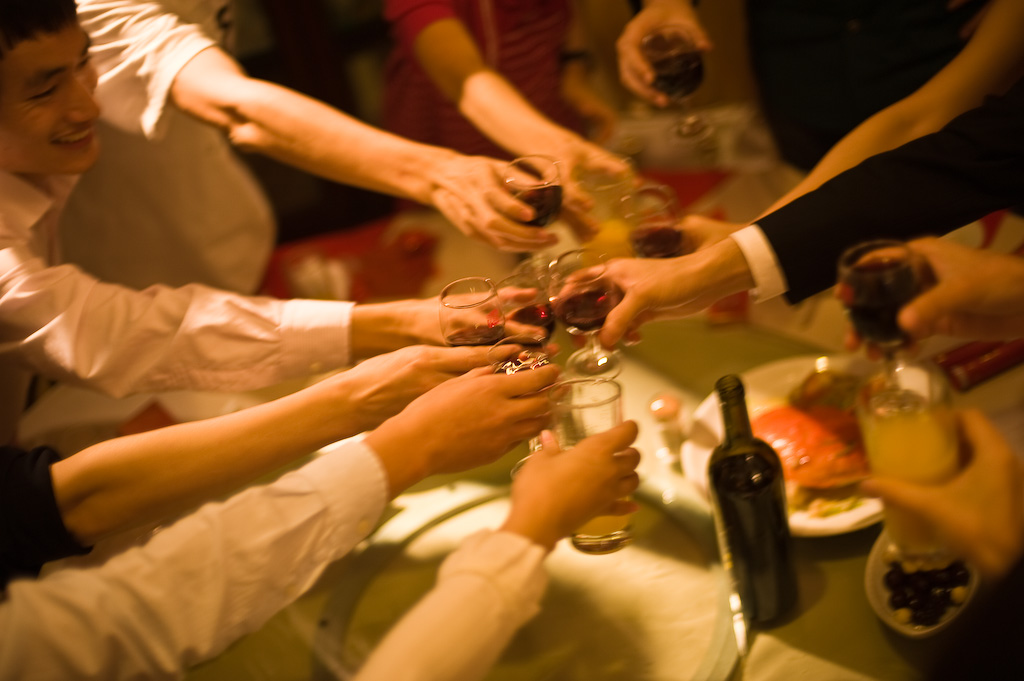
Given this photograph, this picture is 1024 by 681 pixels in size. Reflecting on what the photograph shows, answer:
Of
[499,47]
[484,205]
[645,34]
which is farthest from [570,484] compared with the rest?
[499,47]

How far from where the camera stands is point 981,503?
725 millimetres

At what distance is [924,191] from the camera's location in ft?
3.70

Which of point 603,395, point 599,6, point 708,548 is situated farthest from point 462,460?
point 599,6

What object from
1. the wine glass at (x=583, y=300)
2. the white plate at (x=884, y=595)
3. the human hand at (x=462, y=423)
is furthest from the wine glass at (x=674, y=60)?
the white plate at (x=884, y=595)

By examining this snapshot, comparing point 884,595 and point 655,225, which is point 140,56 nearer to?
point 655,225

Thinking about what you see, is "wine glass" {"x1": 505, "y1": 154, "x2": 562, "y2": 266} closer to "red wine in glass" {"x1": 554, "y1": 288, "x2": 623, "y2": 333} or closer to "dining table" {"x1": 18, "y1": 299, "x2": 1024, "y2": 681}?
"red wine in glass" {"x1": 554, "y1": 288, "x2": 623, "y2": 333}

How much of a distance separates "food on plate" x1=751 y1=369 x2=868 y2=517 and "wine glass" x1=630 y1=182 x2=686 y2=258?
305 mm

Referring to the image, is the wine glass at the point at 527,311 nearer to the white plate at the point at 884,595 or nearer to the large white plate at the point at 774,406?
the large white plate at the point at 774,406

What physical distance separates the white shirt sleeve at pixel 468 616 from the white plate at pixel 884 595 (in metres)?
0.41

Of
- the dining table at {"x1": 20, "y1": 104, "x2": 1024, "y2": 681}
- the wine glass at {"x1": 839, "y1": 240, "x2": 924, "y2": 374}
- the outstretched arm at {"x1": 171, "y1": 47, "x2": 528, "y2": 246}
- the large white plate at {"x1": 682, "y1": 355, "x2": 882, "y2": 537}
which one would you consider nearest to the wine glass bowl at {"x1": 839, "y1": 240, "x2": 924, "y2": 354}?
the wine glass at {"x1": 839, "y1": 240, "x2": 924, "y2": 374}

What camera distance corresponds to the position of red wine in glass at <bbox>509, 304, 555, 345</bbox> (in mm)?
1221

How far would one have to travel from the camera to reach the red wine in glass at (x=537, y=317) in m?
1.22

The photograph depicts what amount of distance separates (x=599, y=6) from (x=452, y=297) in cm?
105

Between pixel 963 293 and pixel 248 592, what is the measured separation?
35.0 inches
